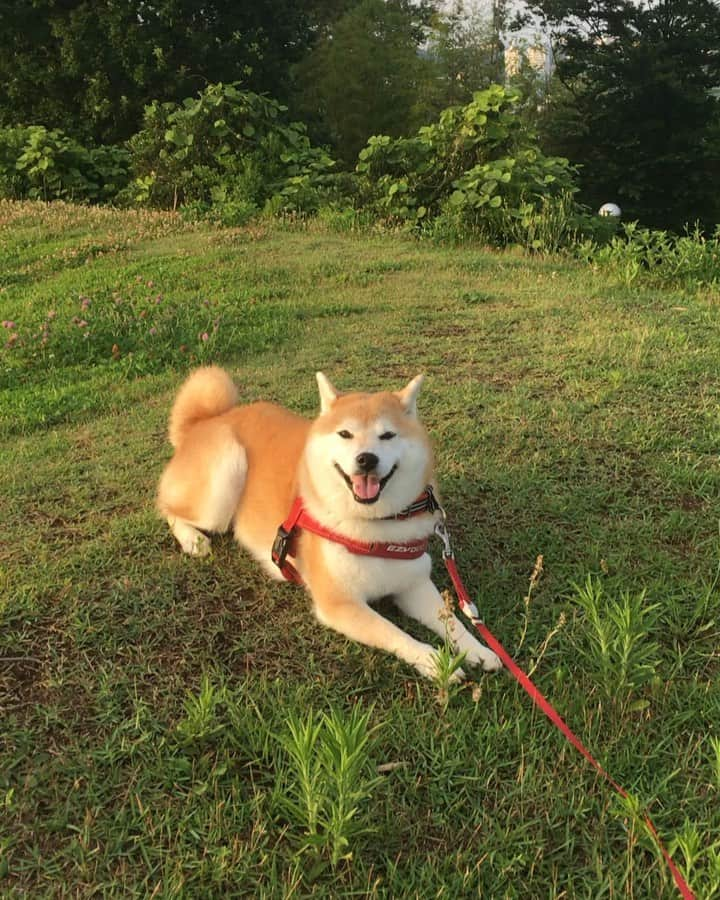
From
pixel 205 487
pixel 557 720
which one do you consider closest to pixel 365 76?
pixel 205 487

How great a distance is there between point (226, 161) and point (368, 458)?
10.6 m

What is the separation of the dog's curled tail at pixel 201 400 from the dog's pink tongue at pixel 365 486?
121 centimetres

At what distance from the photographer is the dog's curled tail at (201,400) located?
11.0 ft

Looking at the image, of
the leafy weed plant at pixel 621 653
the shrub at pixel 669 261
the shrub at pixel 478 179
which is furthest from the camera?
the shrub at pixel 478 179

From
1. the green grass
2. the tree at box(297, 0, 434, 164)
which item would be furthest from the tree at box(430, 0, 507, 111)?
the green grass

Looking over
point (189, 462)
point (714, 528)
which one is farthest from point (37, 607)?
point (714, 528)

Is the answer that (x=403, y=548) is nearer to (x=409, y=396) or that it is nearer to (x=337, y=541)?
(x=337, y=541)

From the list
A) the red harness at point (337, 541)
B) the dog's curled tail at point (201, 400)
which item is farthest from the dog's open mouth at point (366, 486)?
the dog's curled tail at point (201, 400)

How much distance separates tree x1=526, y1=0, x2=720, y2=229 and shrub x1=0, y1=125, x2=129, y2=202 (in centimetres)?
1637

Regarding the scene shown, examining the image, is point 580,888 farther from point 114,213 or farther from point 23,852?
point 114,213

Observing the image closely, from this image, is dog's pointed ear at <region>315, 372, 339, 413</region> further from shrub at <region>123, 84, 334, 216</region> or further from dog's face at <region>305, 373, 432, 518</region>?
shrub at <region>123, 84, 334, 216</region>

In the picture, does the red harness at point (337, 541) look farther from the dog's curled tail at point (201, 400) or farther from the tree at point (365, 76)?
the tree at point (365, 76)

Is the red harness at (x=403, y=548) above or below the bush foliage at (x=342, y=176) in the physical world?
below

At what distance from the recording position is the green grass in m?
1.71
